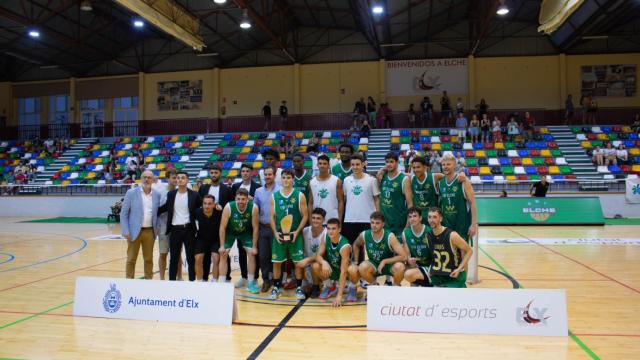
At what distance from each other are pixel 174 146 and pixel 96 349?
842 inches

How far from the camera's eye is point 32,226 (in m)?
15.9

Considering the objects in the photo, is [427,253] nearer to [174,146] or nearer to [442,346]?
[442,346]

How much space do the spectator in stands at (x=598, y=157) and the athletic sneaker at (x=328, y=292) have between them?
56.3 ft

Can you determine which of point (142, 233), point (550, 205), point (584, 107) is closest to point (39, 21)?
point (142, 233)

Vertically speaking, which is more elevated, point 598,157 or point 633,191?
point 598,157

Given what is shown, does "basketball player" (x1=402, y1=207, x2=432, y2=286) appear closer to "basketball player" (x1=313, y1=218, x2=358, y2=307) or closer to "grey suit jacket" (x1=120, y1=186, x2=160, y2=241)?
"basketball player" (x1=313, y1=218, x2=358, y2=307)

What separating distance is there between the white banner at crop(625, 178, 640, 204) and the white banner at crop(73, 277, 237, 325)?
16.1 metres

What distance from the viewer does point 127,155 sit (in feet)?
79.5

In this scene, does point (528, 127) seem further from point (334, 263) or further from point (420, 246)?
point (334, 263)

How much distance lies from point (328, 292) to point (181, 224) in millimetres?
2232

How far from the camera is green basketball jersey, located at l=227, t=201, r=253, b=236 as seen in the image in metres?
6.35

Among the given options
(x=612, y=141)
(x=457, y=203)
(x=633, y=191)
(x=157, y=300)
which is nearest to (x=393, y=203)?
(x=457, y=203)

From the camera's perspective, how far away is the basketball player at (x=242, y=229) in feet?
20.4

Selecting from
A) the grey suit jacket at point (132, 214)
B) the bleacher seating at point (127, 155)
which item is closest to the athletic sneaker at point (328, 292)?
the grey suit jacket at point (132, 214)
